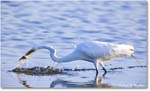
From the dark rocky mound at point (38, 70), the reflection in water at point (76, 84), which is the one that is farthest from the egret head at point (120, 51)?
the dark rocky mound at point (38, 70)

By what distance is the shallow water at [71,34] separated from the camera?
365 centimetres

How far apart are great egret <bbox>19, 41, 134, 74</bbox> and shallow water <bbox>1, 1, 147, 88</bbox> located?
3cm

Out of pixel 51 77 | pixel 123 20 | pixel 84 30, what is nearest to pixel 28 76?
pixel 51 77

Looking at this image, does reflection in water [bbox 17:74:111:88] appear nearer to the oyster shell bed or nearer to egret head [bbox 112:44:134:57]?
the oyster shell bed

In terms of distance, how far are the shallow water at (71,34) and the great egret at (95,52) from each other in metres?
0.03

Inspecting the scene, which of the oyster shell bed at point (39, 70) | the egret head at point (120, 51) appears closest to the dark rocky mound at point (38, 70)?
the oyster shell bed at point (39, 70)

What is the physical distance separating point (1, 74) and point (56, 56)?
341mm

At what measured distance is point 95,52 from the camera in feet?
11.9

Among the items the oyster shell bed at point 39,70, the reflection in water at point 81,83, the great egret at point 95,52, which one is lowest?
the reflection in water at point 81,83

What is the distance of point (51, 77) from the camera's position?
367cm

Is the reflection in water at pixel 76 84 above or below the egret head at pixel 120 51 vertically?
below

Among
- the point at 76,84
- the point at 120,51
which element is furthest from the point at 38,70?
the point at 120,51

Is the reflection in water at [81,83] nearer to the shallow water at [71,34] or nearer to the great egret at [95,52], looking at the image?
the shallow water at [71,34]

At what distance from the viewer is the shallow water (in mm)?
3652
